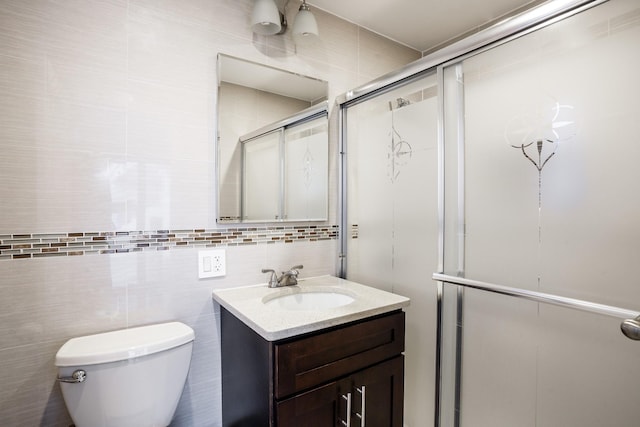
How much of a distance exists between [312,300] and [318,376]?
491mm

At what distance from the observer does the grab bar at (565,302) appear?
83cm

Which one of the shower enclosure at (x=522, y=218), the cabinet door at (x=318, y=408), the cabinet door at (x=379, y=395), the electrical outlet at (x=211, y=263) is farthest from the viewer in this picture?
the electrical outlet at (x=211, y=263)

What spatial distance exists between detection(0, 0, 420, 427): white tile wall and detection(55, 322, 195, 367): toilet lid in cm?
9

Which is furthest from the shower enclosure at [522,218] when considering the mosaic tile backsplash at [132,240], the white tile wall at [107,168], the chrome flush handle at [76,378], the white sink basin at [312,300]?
the chrome flush handle at [76,378]

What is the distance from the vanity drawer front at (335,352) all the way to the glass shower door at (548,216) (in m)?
0.30

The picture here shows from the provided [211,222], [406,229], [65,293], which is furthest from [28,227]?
[406,229]

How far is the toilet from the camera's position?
39.1 inches

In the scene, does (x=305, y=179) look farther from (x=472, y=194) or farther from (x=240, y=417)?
(x=240, y=417)

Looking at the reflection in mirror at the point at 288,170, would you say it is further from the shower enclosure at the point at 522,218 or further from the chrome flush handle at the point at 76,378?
the chrome flush handle at the point at 76,378

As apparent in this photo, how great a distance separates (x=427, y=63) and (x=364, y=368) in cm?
126

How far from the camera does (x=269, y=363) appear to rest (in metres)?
1.03

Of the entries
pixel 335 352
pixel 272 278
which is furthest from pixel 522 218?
pixel 272 278

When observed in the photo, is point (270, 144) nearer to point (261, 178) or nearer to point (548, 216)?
point (261, 178)

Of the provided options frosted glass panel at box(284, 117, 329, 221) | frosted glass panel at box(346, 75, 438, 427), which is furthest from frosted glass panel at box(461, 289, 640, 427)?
frosted glass panel at box(284, 117, 329, 221)
